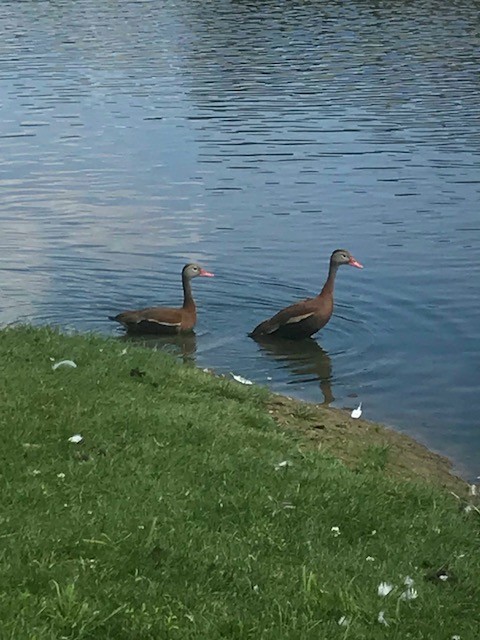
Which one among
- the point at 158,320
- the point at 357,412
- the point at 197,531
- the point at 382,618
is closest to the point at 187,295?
the point at 158,320

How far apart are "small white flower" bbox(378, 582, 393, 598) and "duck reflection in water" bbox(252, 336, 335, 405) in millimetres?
8170

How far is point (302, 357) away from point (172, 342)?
1.73 m

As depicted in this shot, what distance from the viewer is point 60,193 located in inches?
975

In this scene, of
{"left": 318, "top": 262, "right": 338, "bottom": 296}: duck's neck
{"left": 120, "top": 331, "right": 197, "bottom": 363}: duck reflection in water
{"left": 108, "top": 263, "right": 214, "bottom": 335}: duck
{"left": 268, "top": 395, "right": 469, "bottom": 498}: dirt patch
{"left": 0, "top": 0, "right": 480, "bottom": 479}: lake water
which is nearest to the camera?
{"left": 268, "top": 395, "right": 469, "bottom": 498}: dirt patch

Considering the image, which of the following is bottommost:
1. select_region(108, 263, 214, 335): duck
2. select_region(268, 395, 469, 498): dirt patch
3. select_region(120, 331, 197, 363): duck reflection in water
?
select_region(120, 331, 197, 363): duck reflection in water

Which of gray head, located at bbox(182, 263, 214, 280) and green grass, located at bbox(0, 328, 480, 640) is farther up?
green grass, located at bbox(0, 328, 480, 640)

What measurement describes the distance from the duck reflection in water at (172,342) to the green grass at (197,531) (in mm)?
5554

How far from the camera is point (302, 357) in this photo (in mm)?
16141

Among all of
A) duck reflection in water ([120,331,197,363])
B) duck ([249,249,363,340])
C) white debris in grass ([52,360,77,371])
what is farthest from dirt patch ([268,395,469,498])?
duck reflection in water ([120,331,197,363])

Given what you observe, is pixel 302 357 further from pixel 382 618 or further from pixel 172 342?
pixel 382 618

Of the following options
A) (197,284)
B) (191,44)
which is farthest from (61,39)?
(197,284)

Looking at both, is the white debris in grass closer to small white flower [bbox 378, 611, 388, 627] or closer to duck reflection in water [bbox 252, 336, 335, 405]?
duck reflection in water [bbox 252, 336, 335, 405]

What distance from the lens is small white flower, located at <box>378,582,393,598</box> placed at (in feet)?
21.7

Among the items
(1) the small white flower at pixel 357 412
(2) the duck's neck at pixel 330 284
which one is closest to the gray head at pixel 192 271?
(2) the duck's neck at pixel 330 284
